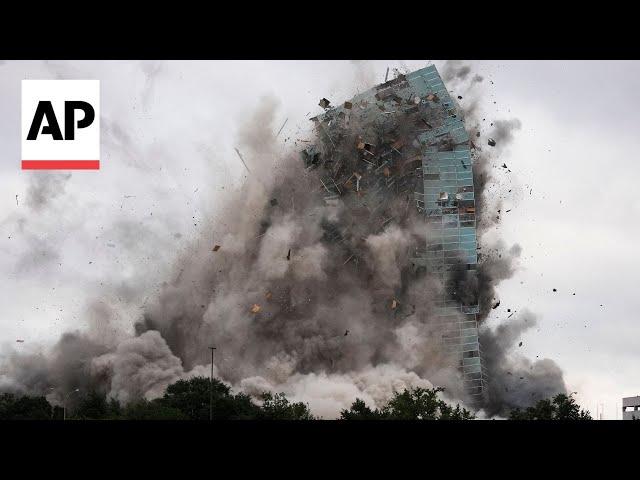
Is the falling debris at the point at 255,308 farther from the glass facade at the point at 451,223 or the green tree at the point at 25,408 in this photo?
the green tree at the point at 25,408

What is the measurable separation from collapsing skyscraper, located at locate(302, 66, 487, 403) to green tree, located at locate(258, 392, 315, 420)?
11.7 metres

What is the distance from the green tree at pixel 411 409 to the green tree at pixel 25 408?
22.6 m

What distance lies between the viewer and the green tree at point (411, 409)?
6894 cm

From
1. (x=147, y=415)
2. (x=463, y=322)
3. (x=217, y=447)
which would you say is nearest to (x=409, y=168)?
(x=463, y=322)

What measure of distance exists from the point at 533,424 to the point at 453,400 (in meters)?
59.7

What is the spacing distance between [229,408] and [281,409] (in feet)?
12.2

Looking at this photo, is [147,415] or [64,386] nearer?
[147,415]

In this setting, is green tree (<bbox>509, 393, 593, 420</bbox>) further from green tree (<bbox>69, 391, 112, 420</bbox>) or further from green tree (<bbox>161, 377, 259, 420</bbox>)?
green tree (<bbox>69, 391, 112, 420</bbox>)

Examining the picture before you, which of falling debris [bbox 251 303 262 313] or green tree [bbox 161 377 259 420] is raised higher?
falling debris [bbox 251 303 262 313]

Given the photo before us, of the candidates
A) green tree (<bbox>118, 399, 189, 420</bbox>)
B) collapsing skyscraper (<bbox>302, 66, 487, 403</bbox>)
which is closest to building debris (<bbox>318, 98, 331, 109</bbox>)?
collapsing skyscraper (<bbox>302, 66, 487, 403</bbox>)

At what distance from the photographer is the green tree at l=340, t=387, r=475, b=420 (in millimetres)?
68938

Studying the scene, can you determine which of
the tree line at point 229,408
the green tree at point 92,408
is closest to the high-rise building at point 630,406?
the tree line at point 229,408

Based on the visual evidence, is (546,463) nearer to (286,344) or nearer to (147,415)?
(147,415)

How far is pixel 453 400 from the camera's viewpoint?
Result: 76.3 meters
